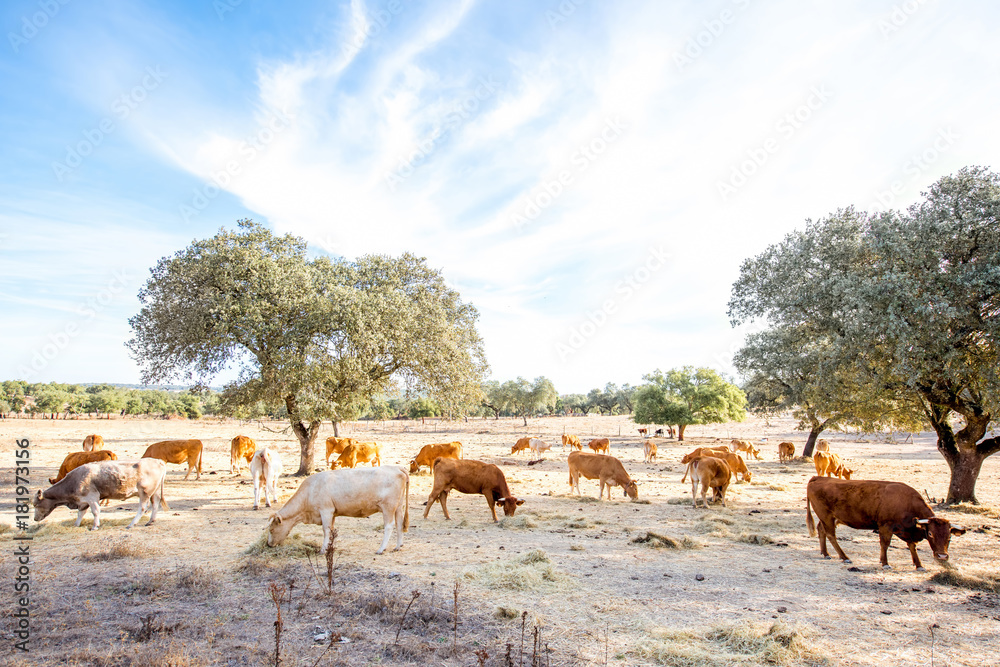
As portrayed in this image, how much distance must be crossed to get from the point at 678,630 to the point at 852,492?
5.94 metres

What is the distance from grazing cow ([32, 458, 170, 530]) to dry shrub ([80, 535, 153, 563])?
2.36 meters

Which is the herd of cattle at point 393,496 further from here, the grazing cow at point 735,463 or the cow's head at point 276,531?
the grazing cow at point 735,463

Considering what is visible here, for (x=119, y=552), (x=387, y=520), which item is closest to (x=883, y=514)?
(x=387, y=520)

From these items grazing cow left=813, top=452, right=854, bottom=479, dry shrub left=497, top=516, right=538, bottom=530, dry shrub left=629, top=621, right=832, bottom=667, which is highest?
grazing cow left=813, top=452, right=854, bottom=479

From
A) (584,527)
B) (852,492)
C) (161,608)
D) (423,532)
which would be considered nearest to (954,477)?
(852,492)

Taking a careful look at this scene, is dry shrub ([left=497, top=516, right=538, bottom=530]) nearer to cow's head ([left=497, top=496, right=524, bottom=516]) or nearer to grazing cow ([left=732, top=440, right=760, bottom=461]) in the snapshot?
cow's head ([left=497, top=496, right=524, bottom=516])

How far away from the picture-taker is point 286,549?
373 inches

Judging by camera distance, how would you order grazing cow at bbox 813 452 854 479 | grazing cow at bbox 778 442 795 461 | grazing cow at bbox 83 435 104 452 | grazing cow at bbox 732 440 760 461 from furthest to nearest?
1. grazing cow at bbox 732 440 760 461
2. grazing cow at bbox 778 442 795 461
3. grazing cow at bbox 83 435 104 452
4. grazing cow at bbox 813 452 854 479

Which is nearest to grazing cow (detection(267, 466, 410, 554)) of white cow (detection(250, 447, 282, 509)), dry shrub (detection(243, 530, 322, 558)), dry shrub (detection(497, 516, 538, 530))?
dry shrub (detection(243, 530, 322, 558))

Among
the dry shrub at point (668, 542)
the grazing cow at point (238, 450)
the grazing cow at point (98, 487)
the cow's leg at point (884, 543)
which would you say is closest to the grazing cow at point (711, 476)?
the dry shrub at point (668, 542)

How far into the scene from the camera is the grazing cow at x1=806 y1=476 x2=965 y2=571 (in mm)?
9266

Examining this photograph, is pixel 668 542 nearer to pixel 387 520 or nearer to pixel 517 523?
pixel 517 523

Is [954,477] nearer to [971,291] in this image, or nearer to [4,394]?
[971,291]

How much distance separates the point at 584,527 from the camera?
12.7 m
